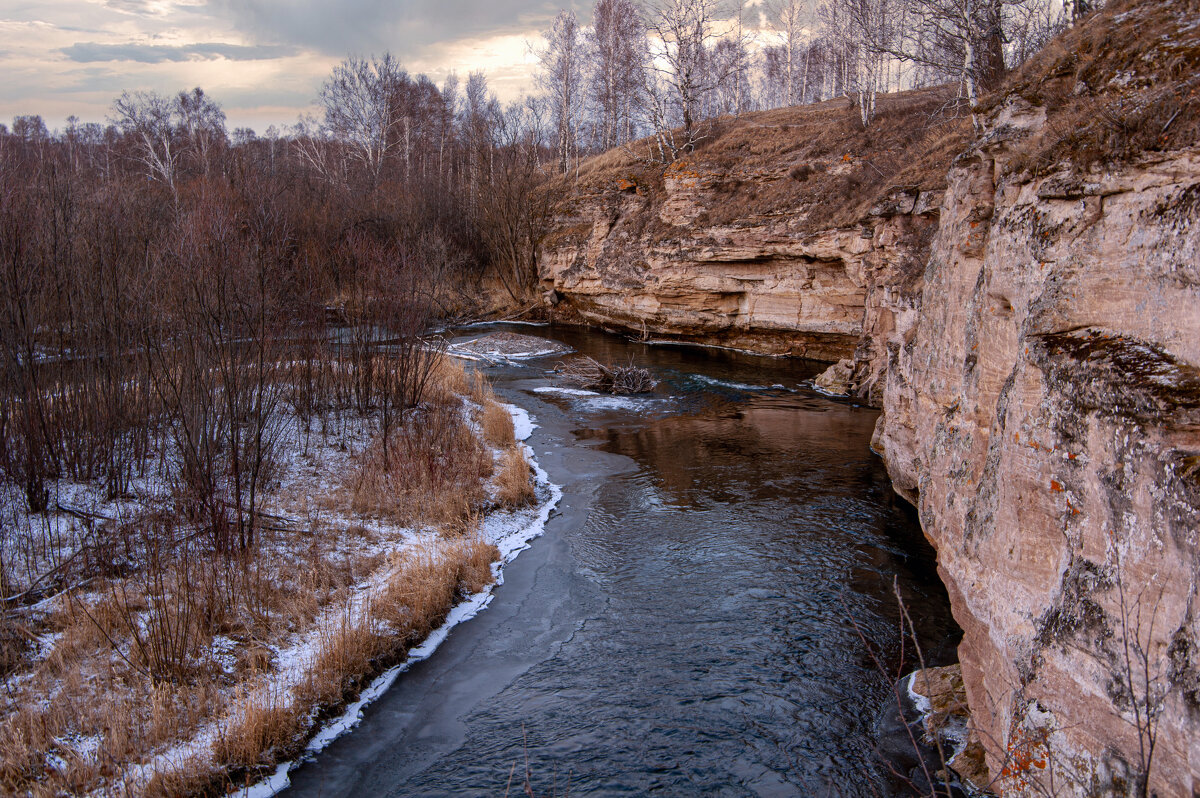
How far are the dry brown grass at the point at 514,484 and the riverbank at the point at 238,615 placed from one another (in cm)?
5

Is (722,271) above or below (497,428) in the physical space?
above

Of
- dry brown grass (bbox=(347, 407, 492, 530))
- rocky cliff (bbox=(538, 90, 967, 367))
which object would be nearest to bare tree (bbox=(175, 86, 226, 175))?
rocky cliff (bbox=(538, 90, 967, 367))

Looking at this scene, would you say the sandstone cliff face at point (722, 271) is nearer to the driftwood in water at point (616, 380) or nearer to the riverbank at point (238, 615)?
the driftwood in water at point (616, 380)

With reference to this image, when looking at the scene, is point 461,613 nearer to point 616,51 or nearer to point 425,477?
point 425,477

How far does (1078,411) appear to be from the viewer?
436 cm

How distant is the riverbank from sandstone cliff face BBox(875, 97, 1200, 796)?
566 cm

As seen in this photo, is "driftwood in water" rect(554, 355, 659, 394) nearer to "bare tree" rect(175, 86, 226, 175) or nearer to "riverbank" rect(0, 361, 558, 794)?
"riverbank" rect(0, 361, 558, 794)

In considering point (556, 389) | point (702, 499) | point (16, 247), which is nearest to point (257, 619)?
point (16, 247)

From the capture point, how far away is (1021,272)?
5766 mm

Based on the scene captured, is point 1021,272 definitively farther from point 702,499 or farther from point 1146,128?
point 702,499

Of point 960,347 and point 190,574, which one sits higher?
point 960,347

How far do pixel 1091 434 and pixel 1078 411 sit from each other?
0.64 feet

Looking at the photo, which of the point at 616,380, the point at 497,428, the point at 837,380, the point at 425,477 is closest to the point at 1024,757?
the point at 425,477

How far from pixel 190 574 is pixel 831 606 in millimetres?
7548
